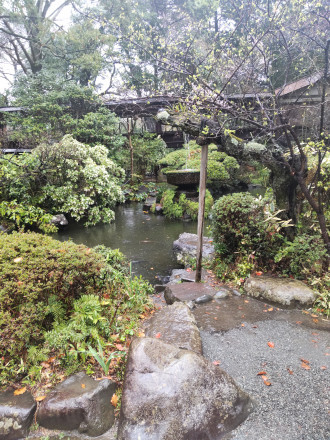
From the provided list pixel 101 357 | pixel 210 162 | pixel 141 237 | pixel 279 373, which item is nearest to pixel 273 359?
pixel 279 373

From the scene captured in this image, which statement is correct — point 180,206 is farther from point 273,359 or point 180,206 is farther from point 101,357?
point 101,357

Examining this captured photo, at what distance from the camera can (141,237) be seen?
9109 mm

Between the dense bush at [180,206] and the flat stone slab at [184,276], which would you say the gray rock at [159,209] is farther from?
the flat stone slab at [184,276]

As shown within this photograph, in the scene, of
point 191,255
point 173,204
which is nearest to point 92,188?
point 173,204

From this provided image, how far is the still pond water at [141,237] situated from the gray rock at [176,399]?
3.66 m

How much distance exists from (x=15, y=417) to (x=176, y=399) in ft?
3.99

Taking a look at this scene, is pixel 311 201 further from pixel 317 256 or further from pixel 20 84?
pixel 20 84

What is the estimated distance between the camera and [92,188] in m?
→ 10.3

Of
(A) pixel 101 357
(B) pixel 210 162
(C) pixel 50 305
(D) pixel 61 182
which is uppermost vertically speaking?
(B) pixel 210 162

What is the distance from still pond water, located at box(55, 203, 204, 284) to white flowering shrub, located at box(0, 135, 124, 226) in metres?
0.65

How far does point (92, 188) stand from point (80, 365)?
27.5 feet

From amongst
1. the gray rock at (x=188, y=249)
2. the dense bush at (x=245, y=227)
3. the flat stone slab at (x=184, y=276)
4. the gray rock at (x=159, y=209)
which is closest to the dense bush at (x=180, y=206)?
the gray rock at (x=159, y=209)

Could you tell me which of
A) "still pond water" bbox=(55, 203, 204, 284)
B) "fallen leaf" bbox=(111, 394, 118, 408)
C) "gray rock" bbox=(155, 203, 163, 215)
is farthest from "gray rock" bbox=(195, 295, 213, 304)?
"gray rock" bbox=(155, 203, 163, 215)

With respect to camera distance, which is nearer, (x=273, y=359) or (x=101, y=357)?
(x=101, y=357)
